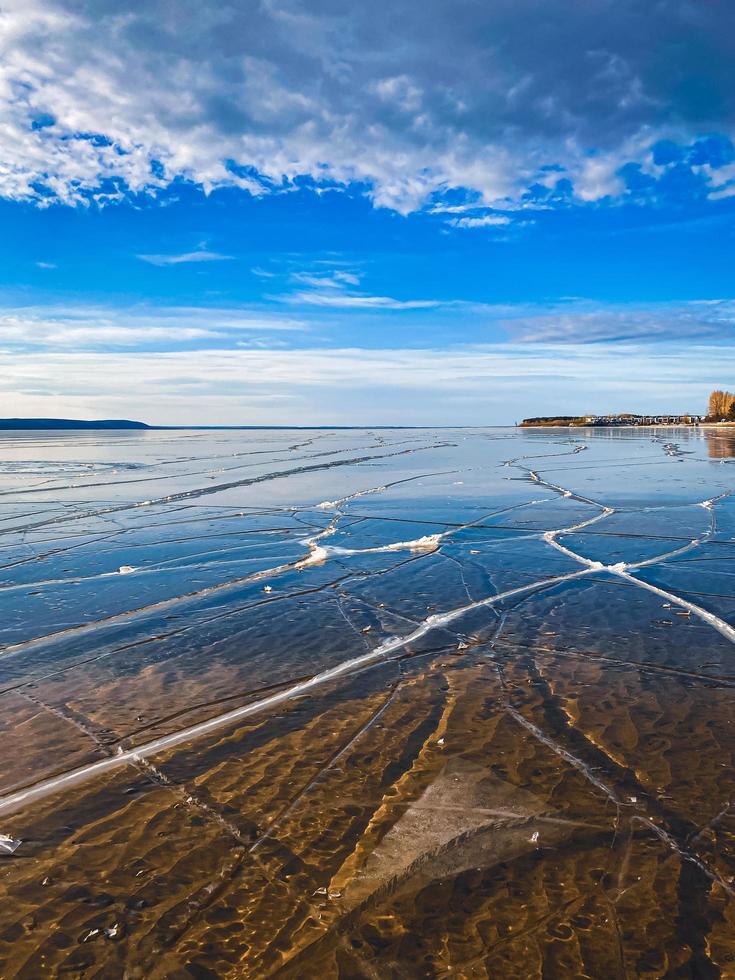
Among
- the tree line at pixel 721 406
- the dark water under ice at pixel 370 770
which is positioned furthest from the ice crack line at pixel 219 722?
the tree line at pixel 721 406

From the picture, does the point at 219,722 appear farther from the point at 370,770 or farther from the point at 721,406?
the point at 721,406

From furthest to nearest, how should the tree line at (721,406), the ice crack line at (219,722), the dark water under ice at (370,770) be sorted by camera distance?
the tree line at (721,406)
the ice crack line at (219,722)
the dark water under ice at (370,770)

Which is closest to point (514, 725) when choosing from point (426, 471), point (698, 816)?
point (698, 816)

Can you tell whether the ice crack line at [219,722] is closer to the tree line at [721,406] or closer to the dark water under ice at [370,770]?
the dark water under ice at [370,770]

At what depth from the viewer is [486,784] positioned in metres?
3.00

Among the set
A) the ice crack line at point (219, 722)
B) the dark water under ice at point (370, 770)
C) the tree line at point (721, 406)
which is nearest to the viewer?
the dark water under ice at point (370, 770)

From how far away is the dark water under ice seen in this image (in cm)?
213

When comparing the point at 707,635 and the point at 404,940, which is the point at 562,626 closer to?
the point at 707,635

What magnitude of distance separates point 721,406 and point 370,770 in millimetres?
115745

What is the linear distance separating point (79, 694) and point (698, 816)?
388 centimetres

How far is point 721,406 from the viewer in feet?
328

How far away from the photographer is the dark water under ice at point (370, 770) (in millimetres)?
2133

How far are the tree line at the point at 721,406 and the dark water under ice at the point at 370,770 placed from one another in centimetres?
10545

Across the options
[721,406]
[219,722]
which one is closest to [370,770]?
[219,722]
